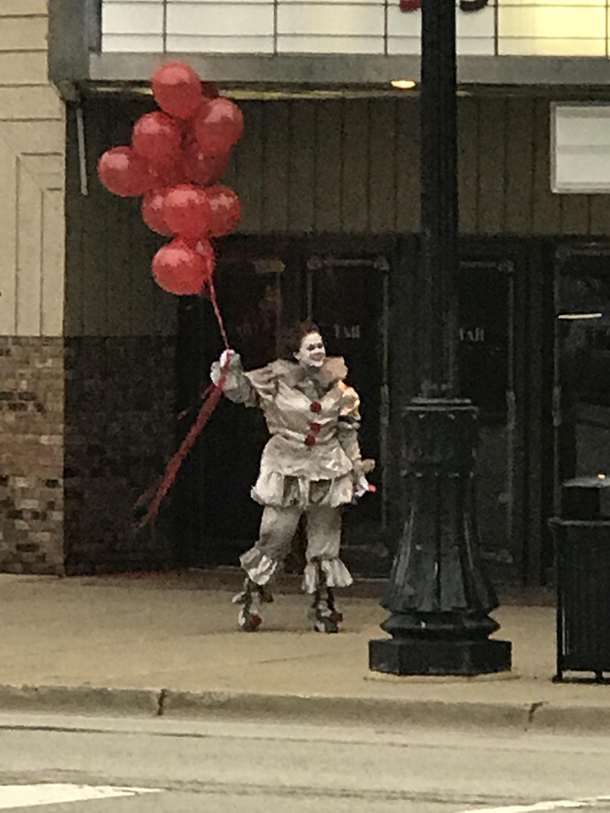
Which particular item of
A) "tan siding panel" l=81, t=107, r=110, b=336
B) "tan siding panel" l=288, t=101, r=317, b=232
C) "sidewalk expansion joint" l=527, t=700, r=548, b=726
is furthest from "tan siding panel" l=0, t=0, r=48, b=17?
"sidewalk expansion joint" l=527, t=700, r=548, b=726

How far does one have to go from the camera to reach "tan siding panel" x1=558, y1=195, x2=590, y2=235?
55.7 feet

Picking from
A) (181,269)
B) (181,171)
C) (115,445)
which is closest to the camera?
(181,269)

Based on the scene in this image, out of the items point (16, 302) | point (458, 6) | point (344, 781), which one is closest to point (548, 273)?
point (458, 6)

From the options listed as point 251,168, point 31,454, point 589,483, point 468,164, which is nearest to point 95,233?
point 251,168

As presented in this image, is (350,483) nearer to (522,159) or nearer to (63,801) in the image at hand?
(522,159)

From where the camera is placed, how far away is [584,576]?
11.8 meters

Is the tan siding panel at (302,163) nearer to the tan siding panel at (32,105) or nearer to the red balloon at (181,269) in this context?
the tan siding panel at (32,105)

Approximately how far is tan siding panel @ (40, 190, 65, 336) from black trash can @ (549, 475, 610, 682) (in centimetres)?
596

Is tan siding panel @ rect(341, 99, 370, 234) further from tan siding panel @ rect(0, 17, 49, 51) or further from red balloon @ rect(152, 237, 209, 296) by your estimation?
red balloon @ rect(152, 237, 209, 296)

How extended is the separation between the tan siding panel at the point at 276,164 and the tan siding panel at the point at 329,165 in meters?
0.24

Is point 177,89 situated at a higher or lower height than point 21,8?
lower

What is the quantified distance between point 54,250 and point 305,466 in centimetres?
372

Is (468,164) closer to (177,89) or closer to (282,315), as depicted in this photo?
(282,315)

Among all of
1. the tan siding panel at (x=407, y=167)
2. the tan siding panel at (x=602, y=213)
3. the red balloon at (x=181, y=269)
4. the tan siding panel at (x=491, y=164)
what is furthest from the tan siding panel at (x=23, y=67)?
the tan siding panel at (x=602, y=213)
